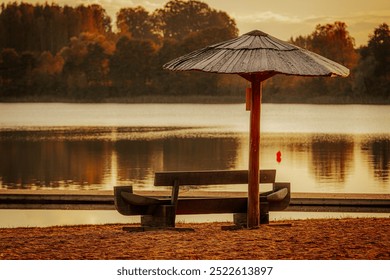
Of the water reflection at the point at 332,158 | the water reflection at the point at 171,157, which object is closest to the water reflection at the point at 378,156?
the water reflection at the point at 171,157

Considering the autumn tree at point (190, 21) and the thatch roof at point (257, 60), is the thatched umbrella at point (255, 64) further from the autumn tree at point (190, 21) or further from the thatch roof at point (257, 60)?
the autumn tree at point (190, 21)

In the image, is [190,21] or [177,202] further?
A: [190,21]

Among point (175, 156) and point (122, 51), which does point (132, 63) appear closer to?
point (122, 51)

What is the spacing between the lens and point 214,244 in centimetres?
860

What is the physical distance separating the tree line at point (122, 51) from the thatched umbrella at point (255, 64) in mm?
42239

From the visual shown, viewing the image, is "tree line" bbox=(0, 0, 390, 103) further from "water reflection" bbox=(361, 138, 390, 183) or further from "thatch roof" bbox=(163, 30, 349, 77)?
"thatch roof" bbox=(163, 30, 349, 77)

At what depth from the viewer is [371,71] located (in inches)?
1736

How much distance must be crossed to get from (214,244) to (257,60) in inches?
76.3

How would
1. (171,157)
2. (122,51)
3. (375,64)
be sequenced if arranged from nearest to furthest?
(171,157) < (375,64) < (122,51)

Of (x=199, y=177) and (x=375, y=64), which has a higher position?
(x=375, y=64)

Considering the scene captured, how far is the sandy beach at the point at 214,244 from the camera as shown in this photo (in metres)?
8.20

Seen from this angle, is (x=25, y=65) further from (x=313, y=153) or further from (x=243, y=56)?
(x=243, y=56)

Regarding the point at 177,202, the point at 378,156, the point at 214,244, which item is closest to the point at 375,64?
the point at 378,156

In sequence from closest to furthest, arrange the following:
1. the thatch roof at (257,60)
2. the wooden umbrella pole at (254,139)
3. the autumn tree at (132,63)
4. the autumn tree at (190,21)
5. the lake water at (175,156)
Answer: the thatch roof at (257,60)
the wooden umbrella pole at (254,139)
the lake water at (175,156)
the autumn tree at (190,21)
the autumn tree at (132,63)
